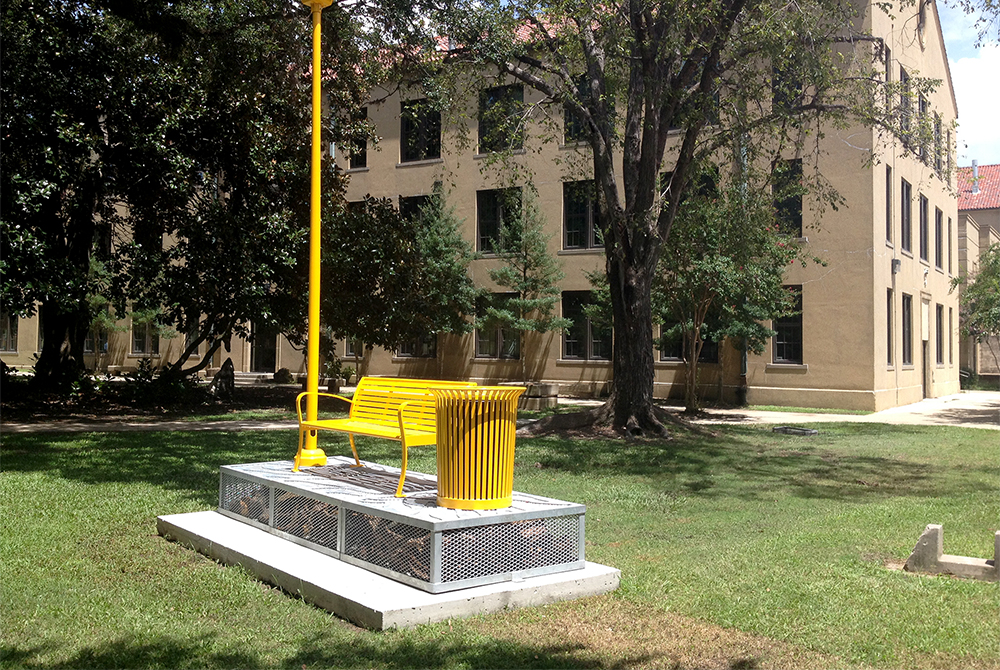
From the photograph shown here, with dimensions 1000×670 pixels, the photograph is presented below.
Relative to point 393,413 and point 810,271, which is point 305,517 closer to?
point 393,413

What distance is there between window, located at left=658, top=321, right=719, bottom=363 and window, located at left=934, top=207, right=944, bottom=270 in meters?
11.3

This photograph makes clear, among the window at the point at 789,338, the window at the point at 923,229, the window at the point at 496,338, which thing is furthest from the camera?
the window at the point at 923,229

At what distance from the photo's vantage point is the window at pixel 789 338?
85.8 ft

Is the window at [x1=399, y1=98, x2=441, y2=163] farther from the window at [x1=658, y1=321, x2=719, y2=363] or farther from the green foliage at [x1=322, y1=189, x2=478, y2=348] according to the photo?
the window at [x1=658, y1=321, x2=719, y2=363]

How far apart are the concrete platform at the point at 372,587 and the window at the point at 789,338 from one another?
69.7 feet

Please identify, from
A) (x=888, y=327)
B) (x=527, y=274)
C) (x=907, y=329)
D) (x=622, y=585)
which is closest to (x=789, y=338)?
(x=888, y=327)

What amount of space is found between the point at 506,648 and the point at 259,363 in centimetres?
3502

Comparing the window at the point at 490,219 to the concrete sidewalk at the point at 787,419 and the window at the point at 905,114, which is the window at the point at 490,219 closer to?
the concrete sidewalk at the point at 787,419

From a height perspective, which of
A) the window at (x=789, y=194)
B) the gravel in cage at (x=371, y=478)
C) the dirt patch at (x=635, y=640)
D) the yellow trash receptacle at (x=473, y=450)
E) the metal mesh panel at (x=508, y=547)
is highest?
the window at (x=789, y=194)

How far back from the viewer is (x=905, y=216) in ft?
94.2

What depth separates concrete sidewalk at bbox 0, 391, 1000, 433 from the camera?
677 inches

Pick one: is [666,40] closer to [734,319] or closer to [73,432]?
[734,319]

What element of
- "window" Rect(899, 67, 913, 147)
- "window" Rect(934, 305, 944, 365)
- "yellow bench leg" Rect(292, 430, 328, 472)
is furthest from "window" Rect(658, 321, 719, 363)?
"yellow bench leg" Rect(292, 430, 328, 472)

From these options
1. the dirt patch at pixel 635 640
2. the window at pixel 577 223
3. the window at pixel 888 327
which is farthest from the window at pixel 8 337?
the dirt patch at pixel 635 640
